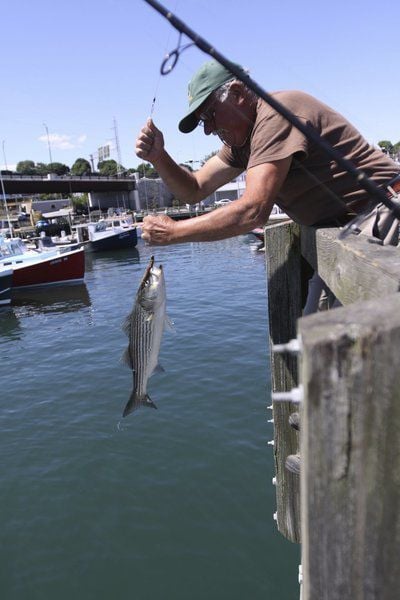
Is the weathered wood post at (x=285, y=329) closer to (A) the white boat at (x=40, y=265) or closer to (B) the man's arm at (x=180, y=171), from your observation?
(B) the man's arm at (x=180, y=171)

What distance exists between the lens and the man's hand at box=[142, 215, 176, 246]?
2643 mm

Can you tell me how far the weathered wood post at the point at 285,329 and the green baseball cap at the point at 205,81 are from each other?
3.55ft

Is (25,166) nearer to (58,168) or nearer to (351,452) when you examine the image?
(58,168)

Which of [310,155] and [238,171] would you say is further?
[238,171]

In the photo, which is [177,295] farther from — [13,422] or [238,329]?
[13,422]

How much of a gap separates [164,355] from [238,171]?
9.23 m

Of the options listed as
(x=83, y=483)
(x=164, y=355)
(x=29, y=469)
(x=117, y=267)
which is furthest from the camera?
(x=117, y=267)

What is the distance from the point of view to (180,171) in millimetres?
3811

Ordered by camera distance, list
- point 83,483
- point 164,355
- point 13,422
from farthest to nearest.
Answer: point 164,355
point 13,422
point 83,483

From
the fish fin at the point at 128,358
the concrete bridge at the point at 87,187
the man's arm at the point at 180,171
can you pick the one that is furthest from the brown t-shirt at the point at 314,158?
the concrete bridge at the point at 87,187

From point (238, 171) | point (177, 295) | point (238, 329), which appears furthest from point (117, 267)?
point (238, 171)

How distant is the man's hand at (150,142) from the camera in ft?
11.3

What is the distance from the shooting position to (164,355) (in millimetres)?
12688

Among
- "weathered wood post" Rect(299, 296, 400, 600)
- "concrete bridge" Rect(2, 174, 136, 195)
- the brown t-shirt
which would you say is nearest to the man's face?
the brown t-shirt
